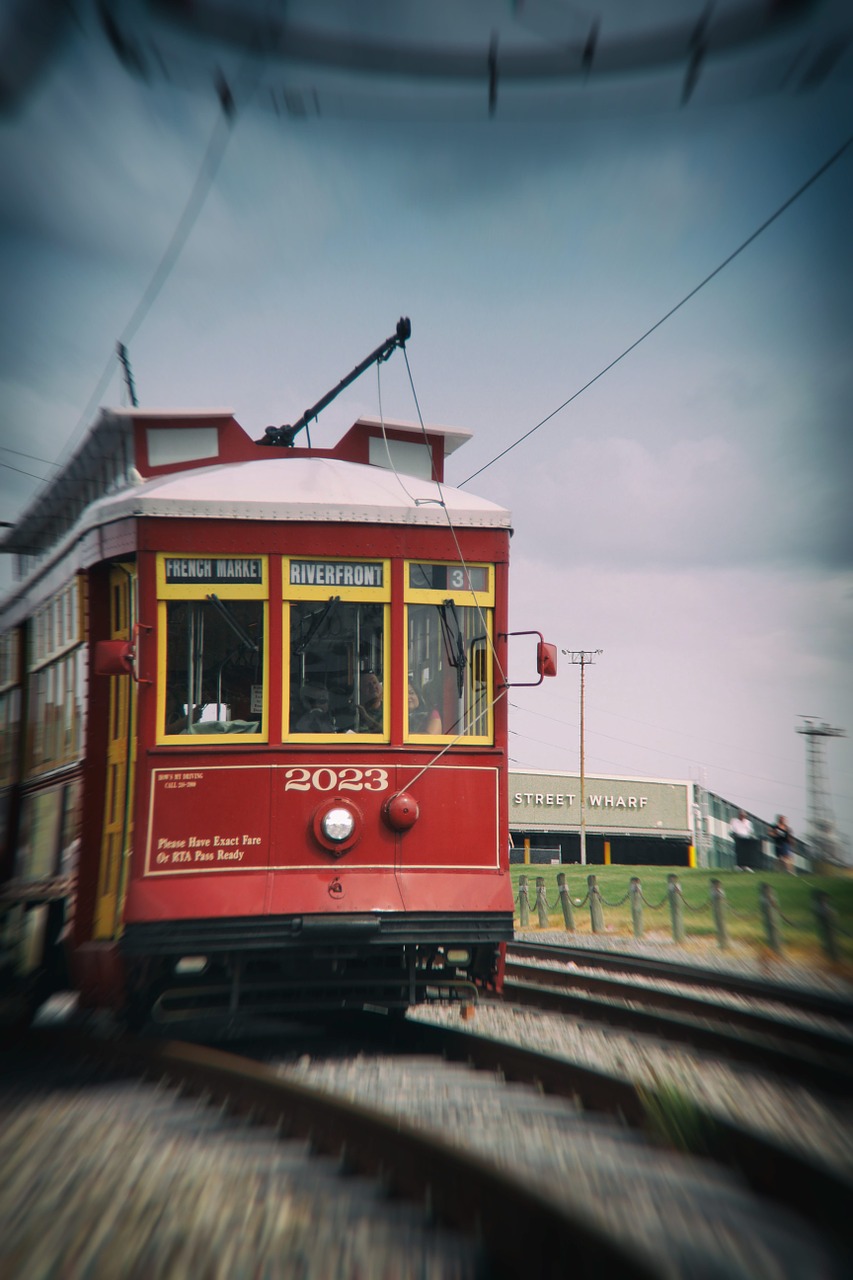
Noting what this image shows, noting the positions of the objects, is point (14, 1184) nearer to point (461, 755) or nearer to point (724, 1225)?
point (724, 1225)

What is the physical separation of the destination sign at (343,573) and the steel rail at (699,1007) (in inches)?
149

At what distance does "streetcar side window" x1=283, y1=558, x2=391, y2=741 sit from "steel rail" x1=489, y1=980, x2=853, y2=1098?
2.61 metres

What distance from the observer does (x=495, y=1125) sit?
15.1 ft

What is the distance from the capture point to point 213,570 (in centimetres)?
630

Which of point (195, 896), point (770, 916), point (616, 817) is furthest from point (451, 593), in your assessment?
point (616, 817)

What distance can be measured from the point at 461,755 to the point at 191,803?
1.60 metres

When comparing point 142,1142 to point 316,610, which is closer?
point 142,1142

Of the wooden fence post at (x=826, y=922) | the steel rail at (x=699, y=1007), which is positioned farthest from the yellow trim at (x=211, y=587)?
the wooden fence post at (x=826, y=922)

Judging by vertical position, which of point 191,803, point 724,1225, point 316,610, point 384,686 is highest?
point 316,610

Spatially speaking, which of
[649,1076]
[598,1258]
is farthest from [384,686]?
[598,1258]

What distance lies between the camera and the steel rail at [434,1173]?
2787mm

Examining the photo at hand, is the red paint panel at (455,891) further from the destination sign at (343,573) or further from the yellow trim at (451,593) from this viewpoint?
the destination sign at (343,573)

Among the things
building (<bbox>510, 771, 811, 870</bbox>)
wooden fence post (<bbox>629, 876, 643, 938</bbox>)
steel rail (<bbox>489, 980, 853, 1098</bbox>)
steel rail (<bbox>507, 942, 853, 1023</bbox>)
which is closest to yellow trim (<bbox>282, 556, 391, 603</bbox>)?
steel rail (<bbox>489, 980, 853, 1098</bbox>)

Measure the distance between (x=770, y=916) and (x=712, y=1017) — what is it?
15.3 feet
